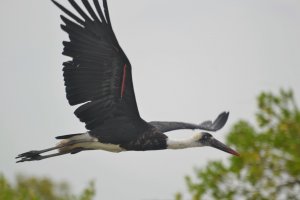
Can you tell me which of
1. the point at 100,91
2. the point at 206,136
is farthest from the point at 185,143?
the point at 100,91

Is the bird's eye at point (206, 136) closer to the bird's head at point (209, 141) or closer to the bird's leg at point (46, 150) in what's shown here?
the bird's head at point (209, 141)

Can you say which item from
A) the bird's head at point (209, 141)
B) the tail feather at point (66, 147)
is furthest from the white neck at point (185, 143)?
the tail feather at point (66, 147)

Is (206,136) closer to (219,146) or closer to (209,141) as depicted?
(209,141)

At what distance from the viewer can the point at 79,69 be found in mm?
15758

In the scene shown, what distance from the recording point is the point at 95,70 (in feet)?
51.3

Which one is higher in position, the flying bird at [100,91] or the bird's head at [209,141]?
the flying bird at [100,91]

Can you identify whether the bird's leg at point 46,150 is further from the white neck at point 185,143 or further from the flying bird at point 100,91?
the white neck at point 185,143

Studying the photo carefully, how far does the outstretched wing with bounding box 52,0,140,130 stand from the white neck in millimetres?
878

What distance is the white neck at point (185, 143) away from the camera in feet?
54.0

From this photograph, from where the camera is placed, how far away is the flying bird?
15500 millimetres

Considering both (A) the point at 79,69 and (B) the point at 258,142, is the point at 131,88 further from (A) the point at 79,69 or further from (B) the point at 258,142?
(B) the point at 258,142

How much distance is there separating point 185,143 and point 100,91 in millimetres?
1905

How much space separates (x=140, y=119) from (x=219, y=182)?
4173 millimetres

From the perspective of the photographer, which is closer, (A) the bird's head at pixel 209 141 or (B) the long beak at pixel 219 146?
(A) the bird's head at pixel 209 141
